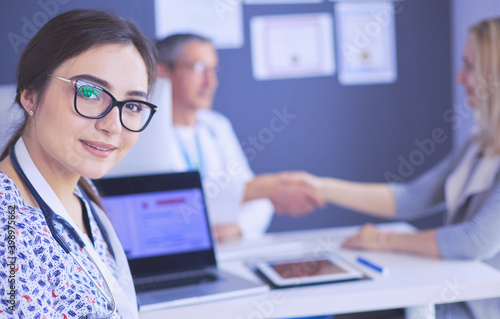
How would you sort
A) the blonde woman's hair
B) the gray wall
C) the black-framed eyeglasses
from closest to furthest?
the black-framed eyeglasses → the blonde woman's hair → the gray wall

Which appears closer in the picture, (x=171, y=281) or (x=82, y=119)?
(x=82, y=119)

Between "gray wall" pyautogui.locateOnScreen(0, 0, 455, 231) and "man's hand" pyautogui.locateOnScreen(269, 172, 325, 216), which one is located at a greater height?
"gray wall" pyautogui.locateOnScreen(0, 0, 455, 231)

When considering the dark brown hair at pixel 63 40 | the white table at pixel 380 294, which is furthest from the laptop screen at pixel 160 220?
the dark brown hair at pixel 63 40

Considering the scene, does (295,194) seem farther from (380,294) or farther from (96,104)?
(96,104)

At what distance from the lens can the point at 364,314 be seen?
63.3 inches

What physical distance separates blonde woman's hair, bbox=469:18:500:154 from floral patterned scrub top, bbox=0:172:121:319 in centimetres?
146

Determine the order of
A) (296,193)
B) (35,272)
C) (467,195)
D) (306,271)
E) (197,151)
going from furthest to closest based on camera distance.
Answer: (197,151) < (296,193) < (467,195) < (306,271) < (35,272)

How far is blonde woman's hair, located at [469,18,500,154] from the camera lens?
5.72 ft

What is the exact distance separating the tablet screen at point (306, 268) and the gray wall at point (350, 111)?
1.68m

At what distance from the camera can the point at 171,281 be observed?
1310 millimetres

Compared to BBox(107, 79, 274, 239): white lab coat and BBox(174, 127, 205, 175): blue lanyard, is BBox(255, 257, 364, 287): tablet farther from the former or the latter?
BBox(174, 127, 205, 175): blue lanyard

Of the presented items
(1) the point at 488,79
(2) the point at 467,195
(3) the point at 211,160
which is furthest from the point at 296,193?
(1) the point at 488,79

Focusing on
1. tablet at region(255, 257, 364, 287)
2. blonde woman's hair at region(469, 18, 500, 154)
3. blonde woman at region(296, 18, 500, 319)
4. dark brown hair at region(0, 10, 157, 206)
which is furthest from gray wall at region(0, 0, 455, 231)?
dark brown hair at region(0, 10, 157, 206)

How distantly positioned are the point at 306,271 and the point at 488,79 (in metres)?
1.02
